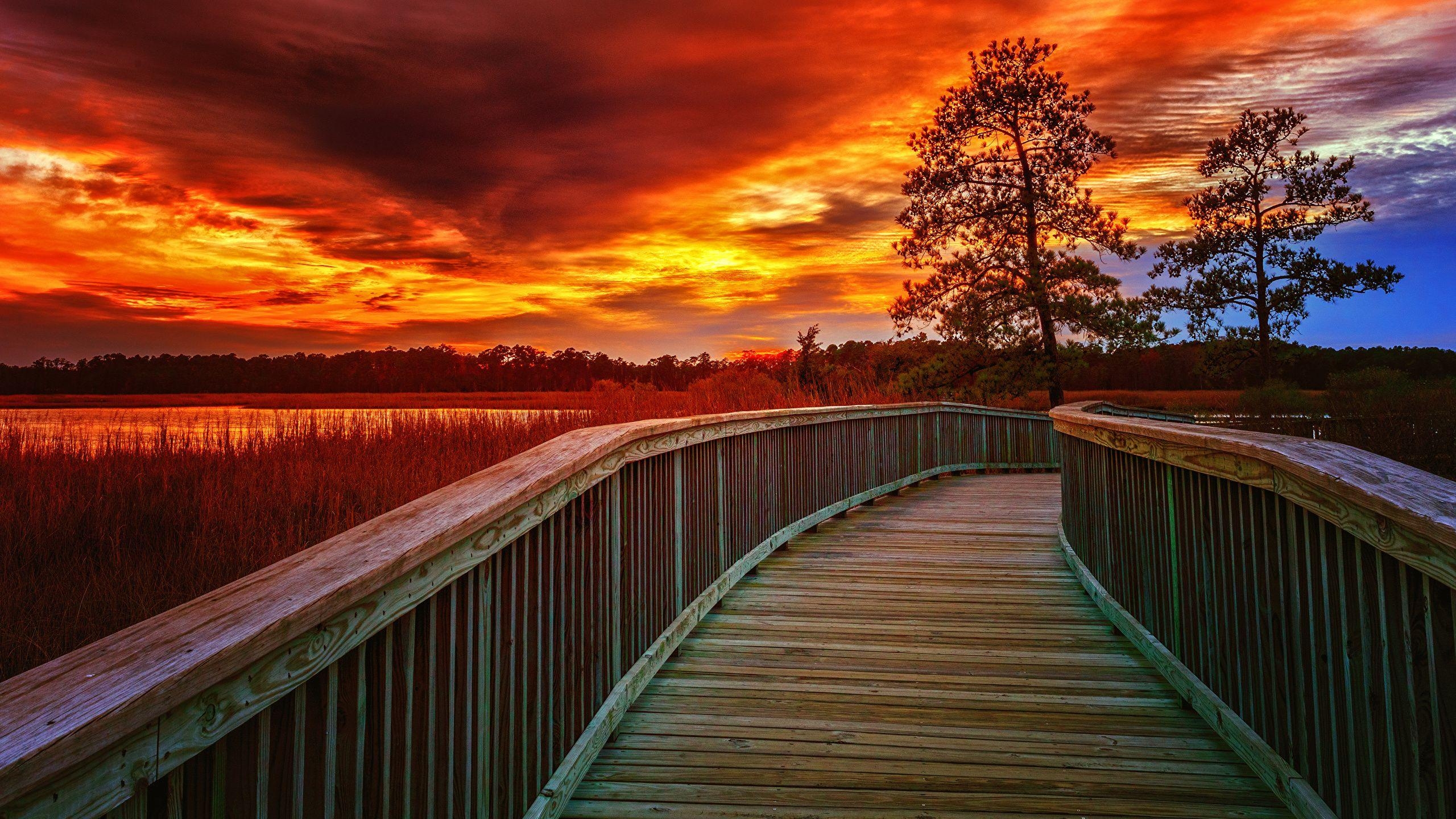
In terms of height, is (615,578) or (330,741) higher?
(330,741)

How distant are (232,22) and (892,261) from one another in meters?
19.9

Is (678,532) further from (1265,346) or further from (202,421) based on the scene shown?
(1265,346)

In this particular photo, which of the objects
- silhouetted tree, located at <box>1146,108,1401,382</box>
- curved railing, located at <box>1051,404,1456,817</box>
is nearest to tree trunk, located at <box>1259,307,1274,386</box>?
silhouetted tree, located at <box>1146,108,1401,382</box>

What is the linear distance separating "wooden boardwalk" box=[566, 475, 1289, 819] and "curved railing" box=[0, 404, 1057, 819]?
0.28m

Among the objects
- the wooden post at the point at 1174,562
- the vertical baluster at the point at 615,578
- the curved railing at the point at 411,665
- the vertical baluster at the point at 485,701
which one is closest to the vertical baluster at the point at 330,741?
the curved railing at the point at 411,665

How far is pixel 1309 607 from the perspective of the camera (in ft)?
7.58

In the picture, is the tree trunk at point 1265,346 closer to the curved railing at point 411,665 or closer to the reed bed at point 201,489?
the reed bed at point 201,489

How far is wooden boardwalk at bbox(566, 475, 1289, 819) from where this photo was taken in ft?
8.54

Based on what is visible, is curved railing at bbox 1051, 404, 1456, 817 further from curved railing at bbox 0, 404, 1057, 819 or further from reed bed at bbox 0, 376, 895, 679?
reed bed at bbox 0, 376, 895, 679

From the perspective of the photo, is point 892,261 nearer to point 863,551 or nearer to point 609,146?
point 609,146

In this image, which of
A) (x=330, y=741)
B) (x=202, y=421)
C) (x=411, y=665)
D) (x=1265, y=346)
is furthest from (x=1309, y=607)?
(x=1265, y=346)

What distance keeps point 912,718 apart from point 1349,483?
6.32 ft

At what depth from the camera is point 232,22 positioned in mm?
9477

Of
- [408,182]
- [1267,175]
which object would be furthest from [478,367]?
[1267,175]
